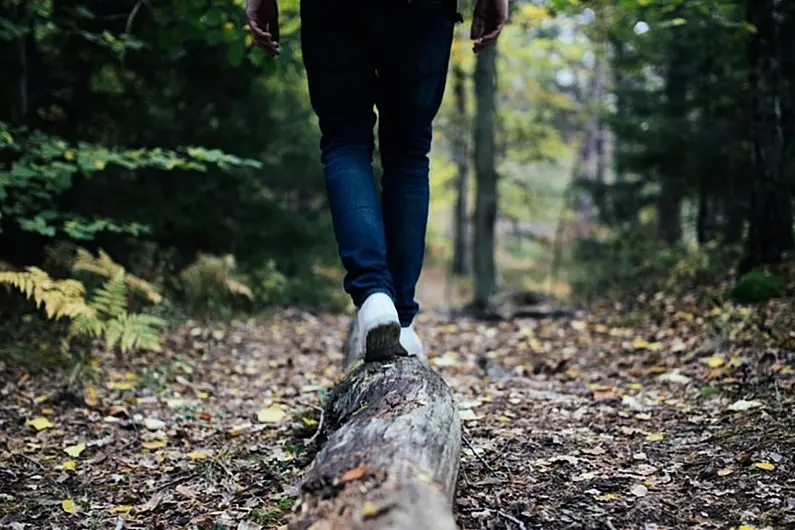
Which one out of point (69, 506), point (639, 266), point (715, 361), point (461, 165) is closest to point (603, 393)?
point (715, 361)

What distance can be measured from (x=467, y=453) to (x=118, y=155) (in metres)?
2.77

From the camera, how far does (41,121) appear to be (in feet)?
18.0

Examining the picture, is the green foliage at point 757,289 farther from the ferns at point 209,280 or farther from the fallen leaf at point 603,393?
the ferns at point 209,280

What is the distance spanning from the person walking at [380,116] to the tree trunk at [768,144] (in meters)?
3.37

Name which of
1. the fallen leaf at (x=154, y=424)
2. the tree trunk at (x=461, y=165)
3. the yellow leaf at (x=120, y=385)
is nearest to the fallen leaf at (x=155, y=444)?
the fallen leaf at (x=154, y=424)

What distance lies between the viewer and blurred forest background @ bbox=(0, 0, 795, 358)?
436 centimetres

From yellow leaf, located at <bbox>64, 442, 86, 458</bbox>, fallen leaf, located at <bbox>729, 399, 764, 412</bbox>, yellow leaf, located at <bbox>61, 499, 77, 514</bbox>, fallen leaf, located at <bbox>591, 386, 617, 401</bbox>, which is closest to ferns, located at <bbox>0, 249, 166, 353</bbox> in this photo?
yellow leaf, located at <bbox>64, 442, 86, 458</bbox>

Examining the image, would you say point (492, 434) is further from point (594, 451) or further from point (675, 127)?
point (675, 127)

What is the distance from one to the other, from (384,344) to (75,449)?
53.6 inches

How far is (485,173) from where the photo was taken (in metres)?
9.16

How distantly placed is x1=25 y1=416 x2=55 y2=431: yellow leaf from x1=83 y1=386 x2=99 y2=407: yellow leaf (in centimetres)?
27

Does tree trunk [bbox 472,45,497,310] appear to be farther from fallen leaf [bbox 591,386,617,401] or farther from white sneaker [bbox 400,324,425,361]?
white sneaker [bbox 400,324,425,361]

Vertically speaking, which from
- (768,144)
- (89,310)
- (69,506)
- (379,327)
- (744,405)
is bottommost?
(69,506)

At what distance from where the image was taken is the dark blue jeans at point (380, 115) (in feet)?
7.88
